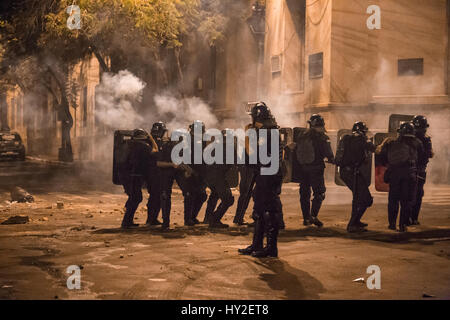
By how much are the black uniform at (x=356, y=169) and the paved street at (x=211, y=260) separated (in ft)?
1.31

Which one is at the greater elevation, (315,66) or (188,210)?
(315,66)

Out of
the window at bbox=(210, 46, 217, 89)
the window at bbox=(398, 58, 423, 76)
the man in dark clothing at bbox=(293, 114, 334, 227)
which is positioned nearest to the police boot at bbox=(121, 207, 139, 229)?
the man in dark clothing at bbox=(293, 114, 334, 227)

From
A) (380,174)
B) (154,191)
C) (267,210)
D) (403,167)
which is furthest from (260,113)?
(380,174)

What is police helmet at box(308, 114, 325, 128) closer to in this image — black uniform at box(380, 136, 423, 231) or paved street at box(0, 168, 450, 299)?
black uniform at box(380, 136, 423, 231)

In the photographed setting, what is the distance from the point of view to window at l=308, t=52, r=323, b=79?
66.9 feet

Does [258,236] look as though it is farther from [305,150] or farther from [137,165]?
[305,150]

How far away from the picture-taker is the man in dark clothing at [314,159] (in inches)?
441

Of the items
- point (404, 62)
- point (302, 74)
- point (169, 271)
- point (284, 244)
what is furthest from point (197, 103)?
point (169, 271)

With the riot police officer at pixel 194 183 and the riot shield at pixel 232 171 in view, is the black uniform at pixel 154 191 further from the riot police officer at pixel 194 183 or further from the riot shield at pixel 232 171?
the riot shield at pixel 232 171

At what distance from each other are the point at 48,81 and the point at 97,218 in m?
23.0

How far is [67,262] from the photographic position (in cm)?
792

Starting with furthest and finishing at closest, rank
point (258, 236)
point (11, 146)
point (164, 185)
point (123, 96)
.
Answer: point (11, 146) → point (123, 96) → point (164, 185) → point (258, 236)

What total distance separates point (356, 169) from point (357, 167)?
37 mm

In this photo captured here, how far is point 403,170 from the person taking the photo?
10727mm
